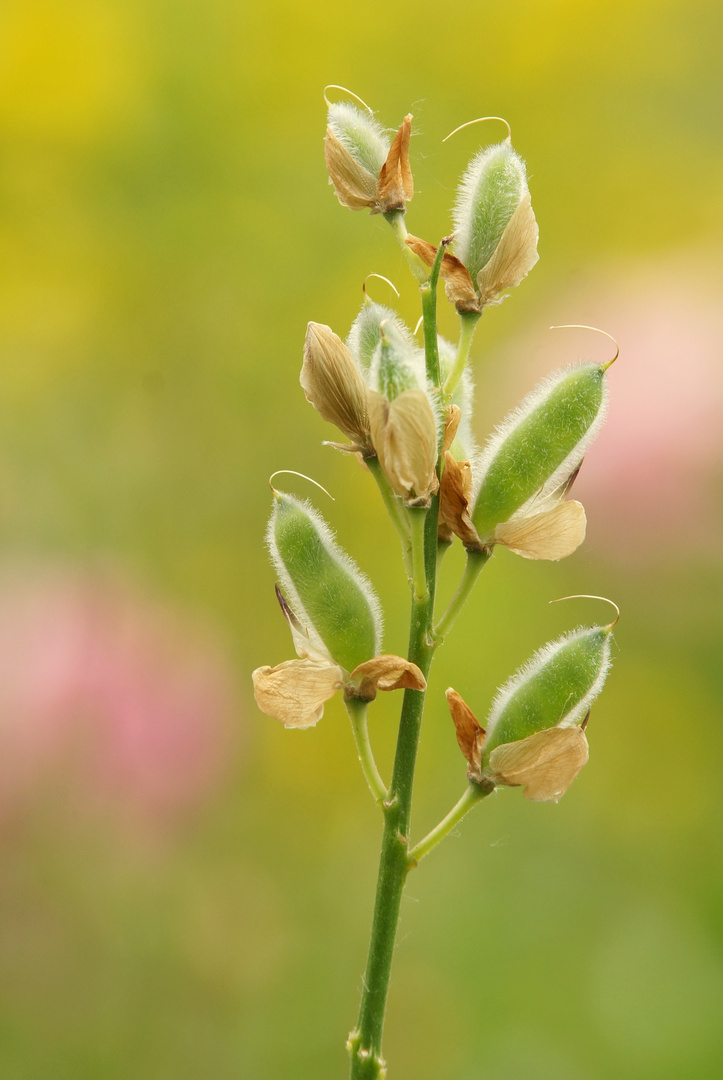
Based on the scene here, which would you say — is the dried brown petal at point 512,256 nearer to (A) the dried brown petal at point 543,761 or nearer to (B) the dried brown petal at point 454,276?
(B) the dried brown petal at point 454,276

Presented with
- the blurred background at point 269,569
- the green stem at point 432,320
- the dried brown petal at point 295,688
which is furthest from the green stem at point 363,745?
the blurred background at point 269,569

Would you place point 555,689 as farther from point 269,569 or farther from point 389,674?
point 269,569

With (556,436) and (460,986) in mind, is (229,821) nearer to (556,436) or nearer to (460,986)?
(460,986)

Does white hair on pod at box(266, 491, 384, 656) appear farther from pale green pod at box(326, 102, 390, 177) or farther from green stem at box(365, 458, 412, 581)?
pale green pod at box(326, 102, 390, 177)

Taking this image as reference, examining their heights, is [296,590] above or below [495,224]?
below

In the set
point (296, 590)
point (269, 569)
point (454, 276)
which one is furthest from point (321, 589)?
point (269, 569)

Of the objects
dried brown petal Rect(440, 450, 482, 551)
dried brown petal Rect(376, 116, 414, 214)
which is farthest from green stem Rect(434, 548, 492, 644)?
dried brown petal Rect(376, 116, 414, 214)

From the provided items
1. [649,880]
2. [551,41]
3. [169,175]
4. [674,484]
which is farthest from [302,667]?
[551,41]
